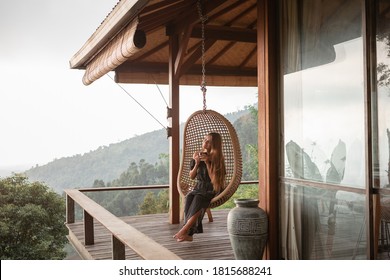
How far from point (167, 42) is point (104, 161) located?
15.3 meters

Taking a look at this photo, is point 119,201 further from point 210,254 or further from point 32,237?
point 210,254

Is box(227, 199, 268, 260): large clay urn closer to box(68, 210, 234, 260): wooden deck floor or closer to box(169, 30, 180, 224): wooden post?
box(68, 210, 234, 260): wooden deck floor

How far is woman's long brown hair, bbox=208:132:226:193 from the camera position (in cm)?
443

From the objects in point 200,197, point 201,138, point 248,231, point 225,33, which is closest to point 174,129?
point 201,138

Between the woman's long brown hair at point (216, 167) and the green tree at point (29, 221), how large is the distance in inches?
245

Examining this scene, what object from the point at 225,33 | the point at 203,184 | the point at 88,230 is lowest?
the point at 88,230

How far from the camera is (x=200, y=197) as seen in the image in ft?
14.1

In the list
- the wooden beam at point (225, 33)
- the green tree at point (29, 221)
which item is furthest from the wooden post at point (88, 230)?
the green tree at point (29, 221)

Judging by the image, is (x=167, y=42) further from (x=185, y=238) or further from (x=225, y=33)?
(x=185, y=238)

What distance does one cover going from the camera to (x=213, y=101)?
1973 cm

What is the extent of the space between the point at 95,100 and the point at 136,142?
3007 mm

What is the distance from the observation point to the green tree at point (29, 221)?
30.3ft

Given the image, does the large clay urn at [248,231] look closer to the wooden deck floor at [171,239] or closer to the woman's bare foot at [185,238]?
the wooden deck floor at [171,239]

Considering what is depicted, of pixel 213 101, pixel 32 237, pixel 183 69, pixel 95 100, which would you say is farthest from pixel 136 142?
pixel 183 69
